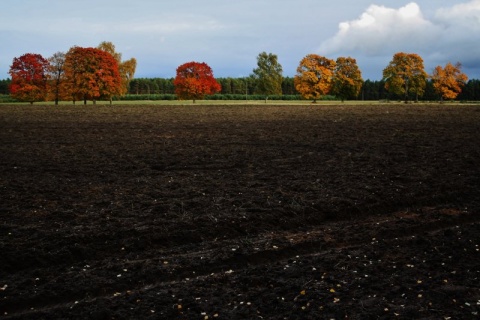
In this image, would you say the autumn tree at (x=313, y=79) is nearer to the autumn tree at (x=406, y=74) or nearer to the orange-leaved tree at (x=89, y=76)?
the autumn tree at (x=406, y=74)

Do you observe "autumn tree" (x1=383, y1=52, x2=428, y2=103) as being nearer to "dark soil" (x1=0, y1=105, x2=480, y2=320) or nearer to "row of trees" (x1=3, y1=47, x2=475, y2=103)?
"row of trees" (x1=3, y1=47, x2=475, y2=103)

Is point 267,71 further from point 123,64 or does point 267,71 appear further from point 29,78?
point 29,78

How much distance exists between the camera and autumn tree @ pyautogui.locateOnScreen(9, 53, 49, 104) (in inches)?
3199

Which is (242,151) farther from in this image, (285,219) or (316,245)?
(316,245)

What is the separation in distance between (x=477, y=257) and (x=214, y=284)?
3966 millimetres

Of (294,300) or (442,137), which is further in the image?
(442,137)

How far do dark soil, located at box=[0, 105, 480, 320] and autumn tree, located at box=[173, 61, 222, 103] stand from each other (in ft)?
254

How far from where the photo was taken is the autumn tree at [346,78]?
102m

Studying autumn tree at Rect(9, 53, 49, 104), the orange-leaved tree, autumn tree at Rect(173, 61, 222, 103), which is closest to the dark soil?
the orange-leaved tree

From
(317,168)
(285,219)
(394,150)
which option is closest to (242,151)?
(317,168)

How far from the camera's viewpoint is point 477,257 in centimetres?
706

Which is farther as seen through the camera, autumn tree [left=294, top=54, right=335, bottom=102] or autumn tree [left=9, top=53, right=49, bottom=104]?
autumn tree [left=294, top=54, right=335, bottom=102]

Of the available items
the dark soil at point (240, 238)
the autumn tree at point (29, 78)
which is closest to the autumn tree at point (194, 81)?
the autumn tree at point (29, 78)

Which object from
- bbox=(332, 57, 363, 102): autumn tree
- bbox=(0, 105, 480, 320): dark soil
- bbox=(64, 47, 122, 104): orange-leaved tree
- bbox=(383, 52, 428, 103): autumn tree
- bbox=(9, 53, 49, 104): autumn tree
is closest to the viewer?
bbox=(0, 105, 480, 320): dark soil
